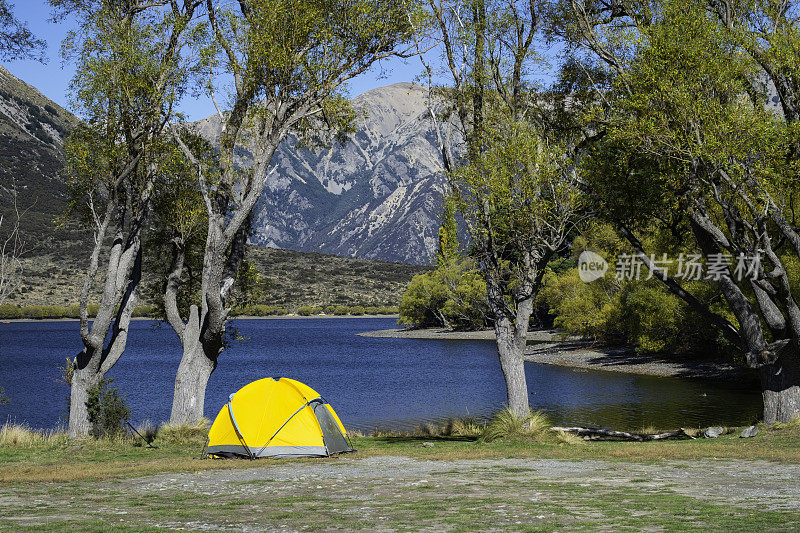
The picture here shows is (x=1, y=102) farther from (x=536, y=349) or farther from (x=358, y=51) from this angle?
(x=358, y=51)

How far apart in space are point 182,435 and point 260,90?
10.1m

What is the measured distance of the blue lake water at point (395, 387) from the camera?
33.4 metres

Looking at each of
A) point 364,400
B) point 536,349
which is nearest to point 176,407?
point 364,400

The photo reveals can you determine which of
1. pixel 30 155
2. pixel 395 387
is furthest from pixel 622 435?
pixel 30 155

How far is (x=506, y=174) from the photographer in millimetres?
19734

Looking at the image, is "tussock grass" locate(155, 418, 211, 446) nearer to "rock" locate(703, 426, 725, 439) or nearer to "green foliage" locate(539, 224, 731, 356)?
"rock" locate(703, 426, 725, 439)

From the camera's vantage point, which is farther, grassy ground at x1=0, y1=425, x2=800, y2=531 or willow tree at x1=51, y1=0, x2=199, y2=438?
willow tree at x1=51, y1=0, x2=199, y2=438

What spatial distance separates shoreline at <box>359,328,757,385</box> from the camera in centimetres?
4678

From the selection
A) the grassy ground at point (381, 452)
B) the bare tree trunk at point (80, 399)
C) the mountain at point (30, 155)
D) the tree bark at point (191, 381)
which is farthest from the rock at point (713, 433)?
the mountain at point (30, 155)

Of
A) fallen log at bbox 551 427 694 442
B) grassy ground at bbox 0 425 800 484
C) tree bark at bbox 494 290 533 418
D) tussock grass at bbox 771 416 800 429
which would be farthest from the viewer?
fallen log at bbox 551 427 694 442

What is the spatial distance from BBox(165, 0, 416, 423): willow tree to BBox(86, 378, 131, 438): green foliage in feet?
4.95

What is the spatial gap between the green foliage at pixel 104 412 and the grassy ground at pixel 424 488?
5.74ft

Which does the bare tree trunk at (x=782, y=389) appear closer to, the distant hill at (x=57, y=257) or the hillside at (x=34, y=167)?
the hillside at (x=34, y=167)

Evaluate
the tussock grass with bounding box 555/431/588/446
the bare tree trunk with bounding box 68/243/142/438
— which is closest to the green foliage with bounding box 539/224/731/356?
the tussock grass with bounding box 555/431/588/446
